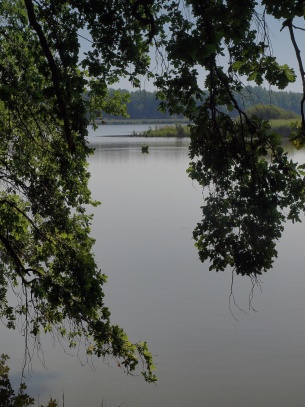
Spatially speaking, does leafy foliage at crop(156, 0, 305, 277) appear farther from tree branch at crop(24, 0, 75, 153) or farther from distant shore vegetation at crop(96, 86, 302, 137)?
tree branch at crop(24, 0, 75, 153)

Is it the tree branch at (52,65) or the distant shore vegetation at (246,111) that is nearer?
the tree branch at (52,65)

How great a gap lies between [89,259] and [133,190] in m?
21.3

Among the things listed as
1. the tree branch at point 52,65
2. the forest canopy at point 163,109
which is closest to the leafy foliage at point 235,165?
the forest canopy at point 163,109

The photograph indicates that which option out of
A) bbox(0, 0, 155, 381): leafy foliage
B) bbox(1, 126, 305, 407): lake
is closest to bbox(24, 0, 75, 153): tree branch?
bbox(0, 0, 155, 381): leafy foliage

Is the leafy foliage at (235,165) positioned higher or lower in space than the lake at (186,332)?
higher

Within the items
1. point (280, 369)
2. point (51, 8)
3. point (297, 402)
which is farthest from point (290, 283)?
point (51, 8)

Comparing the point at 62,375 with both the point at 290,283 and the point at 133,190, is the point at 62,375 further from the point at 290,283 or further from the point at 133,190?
the point at 133,190

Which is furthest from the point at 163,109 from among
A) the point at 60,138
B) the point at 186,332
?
the point at 186,332

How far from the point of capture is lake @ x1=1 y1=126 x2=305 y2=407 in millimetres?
9133

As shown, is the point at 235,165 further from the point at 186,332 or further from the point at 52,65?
the point at 186,332

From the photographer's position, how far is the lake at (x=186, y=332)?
9133mm

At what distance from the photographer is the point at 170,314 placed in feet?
39.9

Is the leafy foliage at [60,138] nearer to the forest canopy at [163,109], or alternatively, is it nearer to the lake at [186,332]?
the forest canopy at [163,109]

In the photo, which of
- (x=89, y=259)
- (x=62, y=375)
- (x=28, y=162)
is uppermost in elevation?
(x=28, y=162)
